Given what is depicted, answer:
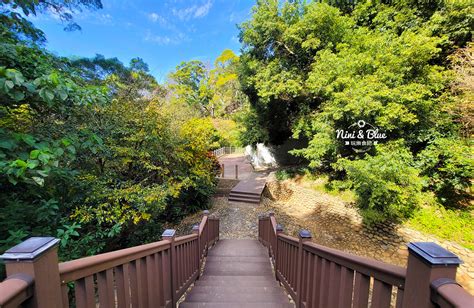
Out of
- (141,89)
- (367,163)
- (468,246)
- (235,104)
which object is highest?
(235,104)

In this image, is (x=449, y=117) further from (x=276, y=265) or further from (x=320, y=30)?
(x=276, y=265)

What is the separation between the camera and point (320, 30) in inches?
279

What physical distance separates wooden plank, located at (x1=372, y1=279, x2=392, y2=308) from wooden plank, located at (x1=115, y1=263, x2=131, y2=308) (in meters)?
1.47

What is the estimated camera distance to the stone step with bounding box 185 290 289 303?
2.21 meters

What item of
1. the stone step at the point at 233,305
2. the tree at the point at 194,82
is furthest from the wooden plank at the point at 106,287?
the tree at the point at 194,82

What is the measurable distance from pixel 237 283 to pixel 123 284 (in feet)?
6.36

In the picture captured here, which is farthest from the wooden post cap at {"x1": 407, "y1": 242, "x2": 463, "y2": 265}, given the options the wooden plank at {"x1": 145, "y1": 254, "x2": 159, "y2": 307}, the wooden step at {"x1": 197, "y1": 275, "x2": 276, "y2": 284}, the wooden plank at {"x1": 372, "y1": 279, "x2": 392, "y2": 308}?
the wooden step at {"x1": 197, "y1": 275, "x2": 276, "y2": 284}

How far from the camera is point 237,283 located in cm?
271

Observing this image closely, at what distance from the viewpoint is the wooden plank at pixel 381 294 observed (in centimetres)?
93

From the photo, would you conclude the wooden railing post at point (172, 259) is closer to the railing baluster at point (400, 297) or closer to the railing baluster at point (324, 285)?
the railing baluster at point (324, 285)

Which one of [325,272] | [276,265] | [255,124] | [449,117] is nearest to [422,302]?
[325,272]

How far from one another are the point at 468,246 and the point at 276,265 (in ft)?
15.7

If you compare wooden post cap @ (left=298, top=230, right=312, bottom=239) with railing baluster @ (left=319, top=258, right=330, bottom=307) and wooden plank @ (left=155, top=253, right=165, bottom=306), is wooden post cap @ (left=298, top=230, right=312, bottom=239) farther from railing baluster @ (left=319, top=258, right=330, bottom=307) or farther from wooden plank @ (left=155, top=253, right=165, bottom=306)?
wooden plank @ (left=155, top=253, right=165, bottom=306)

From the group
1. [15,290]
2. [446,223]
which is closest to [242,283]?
[15,290]
